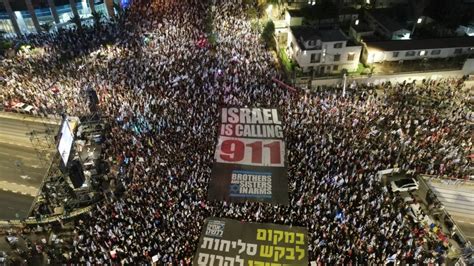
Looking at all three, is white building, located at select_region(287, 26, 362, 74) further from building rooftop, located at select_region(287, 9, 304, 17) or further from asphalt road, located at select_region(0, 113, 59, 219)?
asphalt road, located at select_region(0, 113, 59, 219)

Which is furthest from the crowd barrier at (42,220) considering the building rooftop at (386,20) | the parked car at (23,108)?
the building rooftop at (386,20)

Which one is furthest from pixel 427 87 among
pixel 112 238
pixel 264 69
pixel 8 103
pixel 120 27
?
pixel 8 103

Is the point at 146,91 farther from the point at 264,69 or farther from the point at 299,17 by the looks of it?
the point at 299,17

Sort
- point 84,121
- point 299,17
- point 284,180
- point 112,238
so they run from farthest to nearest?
point 299,17 → point 84,121 → point 284,180 → point 112,238

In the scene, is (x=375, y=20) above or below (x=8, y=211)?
above

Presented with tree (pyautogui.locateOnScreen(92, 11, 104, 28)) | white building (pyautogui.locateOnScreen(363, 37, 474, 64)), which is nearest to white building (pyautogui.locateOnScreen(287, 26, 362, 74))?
white building (pyautogui.locateOnScreen(363, 37, 474, 64))

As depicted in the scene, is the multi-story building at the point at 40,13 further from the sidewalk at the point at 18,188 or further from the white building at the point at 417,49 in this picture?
the white building at the point at 417,49
